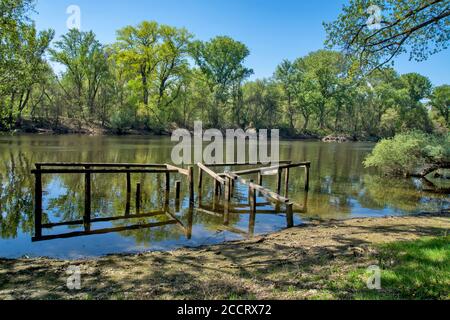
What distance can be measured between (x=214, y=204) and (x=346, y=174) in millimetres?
13851

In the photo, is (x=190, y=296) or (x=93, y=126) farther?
Answer: (x=93, y=126)

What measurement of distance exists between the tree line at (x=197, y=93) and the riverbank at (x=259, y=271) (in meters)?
34.4

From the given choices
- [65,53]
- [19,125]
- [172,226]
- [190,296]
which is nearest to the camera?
[190,296]

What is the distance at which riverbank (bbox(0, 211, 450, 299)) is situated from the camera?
5.08m

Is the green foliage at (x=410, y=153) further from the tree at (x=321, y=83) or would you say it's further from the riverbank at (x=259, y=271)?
the tree at (x=321, y=83)

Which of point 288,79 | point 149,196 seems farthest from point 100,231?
point 288,79

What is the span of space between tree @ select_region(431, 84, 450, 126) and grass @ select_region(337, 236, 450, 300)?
81356 mm

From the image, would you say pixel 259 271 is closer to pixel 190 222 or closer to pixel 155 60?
pixel 190 222

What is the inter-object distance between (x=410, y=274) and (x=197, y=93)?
6102 cm

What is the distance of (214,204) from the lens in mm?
14594

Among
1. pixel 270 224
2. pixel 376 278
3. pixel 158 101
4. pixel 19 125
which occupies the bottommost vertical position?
pixel 270 224

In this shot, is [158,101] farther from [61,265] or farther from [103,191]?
[61,265]

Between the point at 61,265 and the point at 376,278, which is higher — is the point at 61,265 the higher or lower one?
the lower one

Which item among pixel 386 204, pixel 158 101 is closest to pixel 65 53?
pixel 158 101
